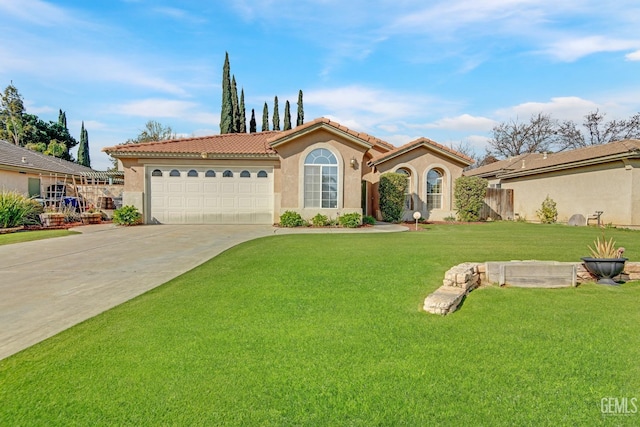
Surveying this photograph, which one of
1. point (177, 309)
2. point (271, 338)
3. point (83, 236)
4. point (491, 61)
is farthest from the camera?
point (491, 61)

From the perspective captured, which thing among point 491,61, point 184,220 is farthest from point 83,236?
point 491,61

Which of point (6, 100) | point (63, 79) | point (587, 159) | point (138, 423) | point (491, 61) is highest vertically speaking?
point (6, 100)

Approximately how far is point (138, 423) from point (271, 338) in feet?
5.82

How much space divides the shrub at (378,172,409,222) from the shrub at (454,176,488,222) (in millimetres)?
3642

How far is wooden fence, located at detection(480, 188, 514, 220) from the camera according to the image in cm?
2388

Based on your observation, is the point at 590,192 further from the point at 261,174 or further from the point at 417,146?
the point at 261,174

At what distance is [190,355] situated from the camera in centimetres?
391

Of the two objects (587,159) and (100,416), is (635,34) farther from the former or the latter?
(100,416)

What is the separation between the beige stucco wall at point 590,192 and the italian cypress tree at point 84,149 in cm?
5094

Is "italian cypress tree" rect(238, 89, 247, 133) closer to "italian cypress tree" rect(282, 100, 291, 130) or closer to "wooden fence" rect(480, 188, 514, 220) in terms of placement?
"italian cypress tree" rect(282, 100, 291, 130)

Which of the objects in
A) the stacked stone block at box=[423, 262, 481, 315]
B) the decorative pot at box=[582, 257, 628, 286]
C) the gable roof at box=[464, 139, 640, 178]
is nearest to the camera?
the stacked stone block at box=[423, 262, 481, 315]

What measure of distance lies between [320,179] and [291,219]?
2.49 m

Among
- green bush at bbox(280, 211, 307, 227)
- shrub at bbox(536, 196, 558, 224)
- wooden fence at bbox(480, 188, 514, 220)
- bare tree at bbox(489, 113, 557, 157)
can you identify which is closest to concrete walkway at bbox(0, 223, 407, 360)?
green bush at bbox(280, 211, 307, 227)

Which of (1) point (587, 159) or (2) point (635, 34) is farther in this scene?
(1) point (587, 159)
